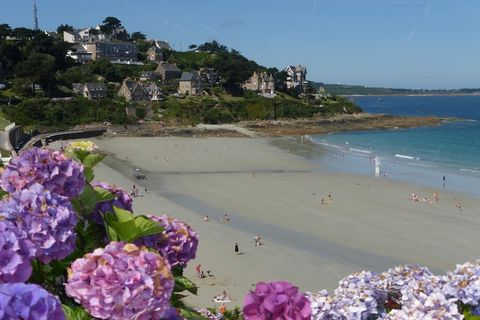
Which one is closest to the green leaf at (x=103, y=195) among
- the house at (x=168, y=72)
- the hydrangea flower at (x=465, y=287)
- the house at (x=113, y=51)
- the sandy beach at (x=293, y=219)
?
the hydrangea flower at (x=465, y=287)

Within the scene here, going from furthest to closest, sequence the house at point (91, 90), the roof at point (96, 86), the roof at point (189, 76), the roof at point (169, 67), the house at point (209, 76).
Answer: the house at point (209, 76) < the roof at point (169, 67) < the roof at point (189, 76) < the roof at point (96, 86) < the house at point (91, 90)

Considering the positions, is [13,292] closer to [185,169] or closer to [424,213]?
[424,213]

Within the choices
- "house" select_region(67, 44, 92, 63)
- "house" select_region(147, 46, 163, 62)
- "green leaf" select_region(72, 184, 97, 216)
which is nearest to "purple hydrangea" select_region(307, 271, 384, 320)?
"green leaf" select_region(72, 184, 97, 216)

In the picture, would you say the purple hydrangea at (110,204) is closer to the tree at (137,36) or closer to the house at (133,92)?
→ the house at (133,92)

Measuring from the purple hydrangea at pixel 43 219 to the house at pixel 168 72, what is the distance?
88.0m

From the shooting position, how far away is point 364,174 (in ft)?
120

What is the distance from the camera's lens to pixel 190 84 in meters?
84.2

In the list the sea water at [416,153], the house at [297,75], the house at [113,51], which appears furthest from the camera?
the house at [297,75]

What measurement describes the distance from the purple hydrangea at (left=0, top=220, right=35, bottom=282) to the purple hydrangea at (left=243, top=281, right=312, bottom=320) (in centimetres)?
84

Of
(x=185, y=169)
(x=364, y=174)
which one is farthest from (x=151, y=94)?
(x=364, y=174)

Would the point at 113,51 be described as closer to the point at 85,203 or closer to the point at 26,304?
the point at 85,203

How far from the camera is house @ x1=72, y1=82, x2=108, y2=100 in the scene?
2734 inches

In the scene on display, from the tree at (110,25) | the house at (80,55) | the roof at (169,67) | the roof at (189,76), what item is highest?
the tree at (110,25)

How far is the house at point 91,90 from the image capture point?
69.4m
